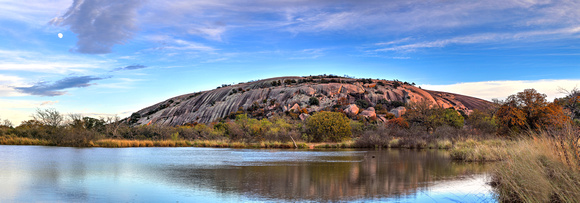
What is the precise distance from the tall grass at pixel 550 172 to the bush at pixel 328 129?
41.3 m

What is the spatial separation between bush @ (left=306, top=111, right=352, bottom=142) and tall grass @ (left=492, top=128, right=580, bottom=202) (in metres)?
41.3

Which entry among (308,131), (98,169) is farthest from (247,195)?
(308,131)

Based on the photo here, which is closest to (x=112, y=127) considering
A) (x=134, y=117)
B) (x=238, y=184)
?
(x=238, y=184)

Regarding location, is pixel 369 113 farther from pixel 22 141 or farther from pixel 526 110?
pixel 22 141

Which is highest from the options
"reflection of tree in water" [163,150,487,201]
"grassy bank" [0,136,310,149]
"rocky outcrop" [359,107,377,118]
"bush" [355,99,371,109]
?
"bush" [355,99,371,109]

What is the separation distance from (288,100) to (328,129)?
54918 millimetres

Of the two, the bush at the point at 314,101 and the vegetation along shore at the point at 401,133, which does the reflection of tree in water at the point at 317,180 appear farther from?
the bush at the point at 314,101

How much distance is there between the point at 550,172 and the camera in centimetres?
1059

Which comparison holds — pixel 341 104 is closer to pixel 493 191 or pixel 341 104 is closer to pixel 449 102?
pixel 449 102

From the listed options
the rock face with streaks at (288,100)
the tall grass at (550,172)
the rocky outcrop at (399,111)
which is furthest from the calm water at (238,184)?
the rocky outcrop at (399,111)

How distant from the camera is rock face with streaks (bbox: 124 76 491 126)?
4173 inches

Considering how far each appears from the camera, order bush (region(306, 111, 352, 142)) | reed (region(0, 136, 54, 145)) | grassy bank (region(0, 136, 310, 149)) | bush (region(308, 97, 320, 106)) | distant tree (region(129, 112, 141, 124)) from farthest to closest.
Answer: distant tree (region(129, 112, 141, 124)), bush (region(308, 97, 320, 106)), bush (region(306, 111, 352, 142)), reed (region(0, 136, 54, 145)), grassy bank (region(0, 136, 310, 149))

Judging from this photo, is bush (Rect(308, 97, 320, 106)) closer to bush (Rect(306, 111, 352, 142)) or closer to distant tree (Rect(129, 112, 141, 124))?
bush (Rect(306, 111, 352, 142))

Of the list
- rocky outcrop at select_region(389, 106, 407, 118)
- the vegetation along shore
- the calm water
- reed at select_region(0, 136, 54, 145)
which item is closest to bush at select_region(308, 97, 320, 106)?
the vegetation along shore
